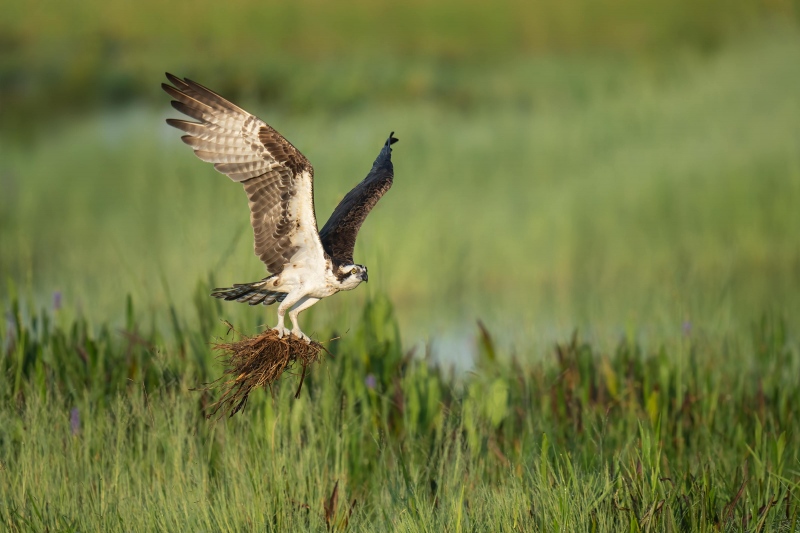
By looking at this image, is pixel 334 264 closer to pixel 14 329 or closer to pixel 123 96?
pixel 14 329

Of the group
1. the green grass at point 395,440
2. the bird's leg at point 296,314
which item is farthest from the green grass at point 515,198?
the bird's leg at point 296,314

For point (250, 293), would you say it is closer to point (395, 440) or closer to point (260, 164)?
point (260, 164)

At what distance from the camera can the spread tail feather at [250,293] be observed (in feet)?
17.9

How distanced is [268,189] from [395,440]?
2442 millimetres

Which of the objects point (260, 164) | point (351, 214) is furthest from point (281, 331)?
point (351, 214)

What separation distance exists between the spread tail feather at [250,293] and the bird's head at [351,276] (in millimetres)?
436

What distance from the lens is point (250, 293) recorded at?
219 inches

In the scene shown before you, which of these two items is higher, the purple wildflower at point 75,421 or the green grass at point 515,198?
the green grass at point 515,198

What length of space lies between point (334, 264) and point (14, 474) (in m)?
2.46

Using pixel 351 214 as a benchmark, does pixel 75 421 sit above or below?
below

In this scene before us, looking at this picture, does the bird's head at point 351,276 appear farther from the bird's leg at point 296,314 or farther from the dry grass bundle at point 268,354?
the dry grass bundle at point 268,354

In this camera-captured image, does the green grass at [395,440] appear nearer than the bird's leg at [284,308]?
No

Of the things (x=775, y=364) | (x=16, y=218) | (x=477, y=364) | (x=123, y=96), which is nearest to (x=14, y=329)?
(x=477, y=364)

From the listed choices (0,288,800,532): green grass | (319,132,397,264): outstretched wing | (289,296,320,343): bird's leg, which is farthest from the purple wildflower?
(289,296,320,343): bird's leg
